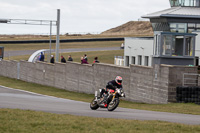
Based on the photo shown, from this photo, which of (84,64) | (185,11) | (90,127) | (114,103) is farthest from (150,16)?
(90,127)

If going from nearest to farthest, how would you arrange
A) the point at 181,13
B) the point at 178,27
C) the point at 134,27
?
the point at 178,27
the point at 181,13
the point at 134,27

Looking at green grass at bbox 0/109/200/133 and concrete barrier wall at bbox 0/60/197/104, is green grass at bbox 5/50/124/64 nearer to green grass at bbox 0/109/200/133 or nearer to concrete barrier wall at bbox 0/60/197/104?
concrete barrier wall at bbox 0/60/197/104

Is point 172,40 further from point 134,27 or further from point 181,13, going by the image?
point 134,27

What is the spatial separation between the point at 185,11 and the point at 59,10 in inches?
515

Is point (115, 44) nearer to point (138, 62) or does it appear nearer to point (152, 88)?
point (138, 62)

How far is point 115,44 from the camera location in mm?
91438

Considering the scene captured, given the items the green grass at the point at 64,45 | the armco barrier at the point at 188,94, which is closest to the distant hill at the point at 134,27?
the green grass at the point at 64,45

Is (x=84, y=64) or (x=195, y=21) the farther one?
(x=195, y=21)

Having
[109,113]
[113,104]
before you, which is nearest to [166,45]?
[113,104]

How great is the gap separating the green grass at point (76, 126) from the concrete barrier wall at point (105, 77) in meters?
11.8

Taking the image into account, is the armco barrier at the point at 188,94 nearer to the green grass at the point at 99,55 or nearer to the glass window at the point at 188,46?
the glass window at the point at 188,46

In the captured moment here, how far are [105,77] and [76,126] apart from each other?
2168cm

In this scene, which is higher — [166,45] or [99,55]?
[166,45]

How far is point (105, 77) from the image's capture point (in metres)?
34.3
